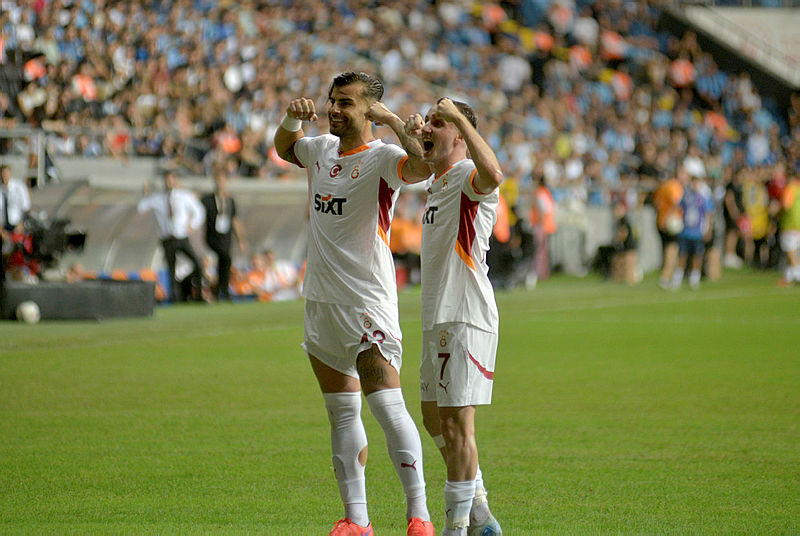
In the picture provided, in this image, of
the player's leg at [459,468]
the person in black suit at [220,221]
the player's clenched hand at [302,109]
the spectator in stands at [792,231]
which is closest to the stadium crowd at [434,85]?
the person in black suit at [220,221]

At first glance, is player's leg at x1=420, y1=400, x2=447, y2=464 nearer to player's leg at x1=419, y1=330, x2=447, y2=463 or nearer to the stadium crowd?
player's leg at x1=419, y1=330, x2=447, y2=463

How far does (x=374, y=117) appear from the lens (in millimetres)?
5449

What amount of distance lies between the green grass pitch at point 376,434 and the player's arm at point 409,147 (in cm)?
175

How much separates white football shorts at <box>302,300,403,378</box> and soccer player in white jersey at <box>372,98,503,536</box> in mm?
180

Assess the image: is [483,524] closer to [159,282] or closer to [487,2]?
[159,282]

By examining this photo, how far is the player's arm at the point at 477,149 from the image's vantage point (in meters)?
5.05

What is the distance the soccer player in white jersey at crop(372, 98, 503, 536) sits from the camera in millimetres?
5281

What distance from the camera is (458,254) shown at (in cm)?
543

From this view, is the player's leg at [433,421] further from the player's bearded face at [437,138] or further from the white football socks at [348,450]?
the player's bearded face at [437,138]

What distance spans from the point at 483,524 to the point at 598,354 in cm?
771

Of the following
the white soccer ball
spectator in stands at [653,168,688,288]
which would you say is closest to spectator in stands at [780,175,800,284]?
spectator in stands at [653,168,688,288]

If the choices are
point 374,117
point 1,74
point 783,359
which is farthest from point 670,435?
point 1,74

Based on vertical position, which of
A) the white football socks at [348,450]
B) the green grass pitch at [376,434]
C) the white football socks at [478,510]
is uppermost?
the white football socks at [348,450]

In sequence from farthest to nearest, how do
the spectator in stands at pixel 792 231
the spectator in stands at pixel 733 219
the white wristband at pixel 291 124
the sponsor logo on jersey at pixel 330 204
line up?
the spectator in stands at pixel 733 219
the spectator in stands at pixel 792 231
the white wristband at pixel 291 124
the sponsor logo on jersey at pixel 330 204
